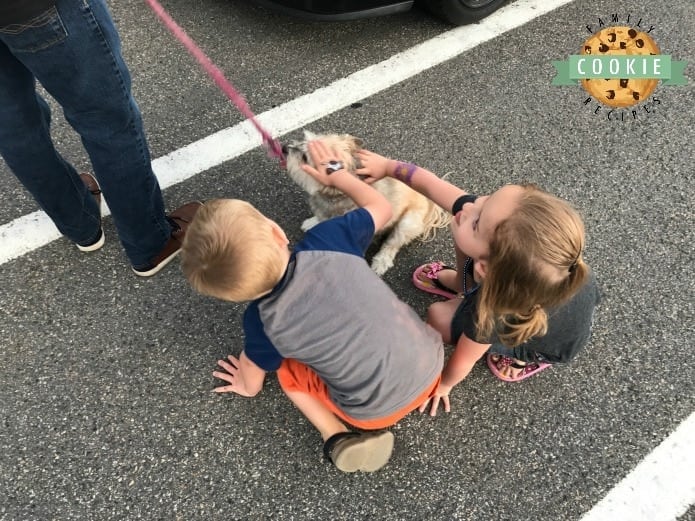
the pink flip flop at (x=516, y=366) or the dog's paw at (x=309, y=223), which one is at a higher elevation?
the dog's paw at (x=309, y=223)

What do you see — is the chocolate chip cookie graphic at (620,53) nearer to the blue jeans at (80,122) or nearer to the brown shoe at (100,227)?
the blue jeans at (80,122)

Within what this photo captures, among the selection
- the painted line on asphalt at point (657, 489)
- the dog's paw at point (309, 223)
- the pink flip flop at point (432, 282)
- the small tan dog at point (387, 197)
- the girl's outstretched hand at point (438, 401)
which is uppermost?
the small tan dog at point (387, 197)

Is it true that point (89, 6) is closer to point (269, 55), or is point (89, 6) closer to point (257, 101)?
point (257, 101)

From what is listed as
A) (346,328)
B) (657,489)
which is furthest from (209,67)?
(657,489)

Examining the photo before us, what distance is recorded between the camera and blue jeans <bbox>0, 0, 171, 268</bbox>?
1693mm

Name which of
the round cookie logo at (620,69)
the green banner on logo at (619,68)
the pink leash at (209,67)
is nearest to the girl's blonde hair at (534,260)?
the pink leash at (209,67)

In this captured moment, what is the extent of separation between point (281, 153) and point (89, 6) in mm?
1152

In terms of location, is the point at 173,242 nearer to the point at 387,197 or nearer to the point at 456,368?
the point at 387,197

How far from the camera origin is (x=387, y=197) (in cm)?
265

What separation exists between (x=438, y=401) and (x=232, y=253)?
123 centimetres

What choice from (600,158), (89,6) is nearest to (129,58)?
(89,6)

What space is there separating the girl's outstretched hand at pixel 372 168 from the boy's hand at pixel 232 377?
1.05 meters

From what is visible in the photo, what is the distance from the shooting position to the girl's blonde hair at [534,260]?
5.27 feet

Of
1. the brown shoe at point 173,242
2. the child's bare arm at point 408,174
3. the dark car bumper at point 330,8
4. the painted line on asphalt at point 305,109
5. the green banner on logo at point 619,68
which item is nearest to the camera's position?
the child's bare arm at point 408,174
